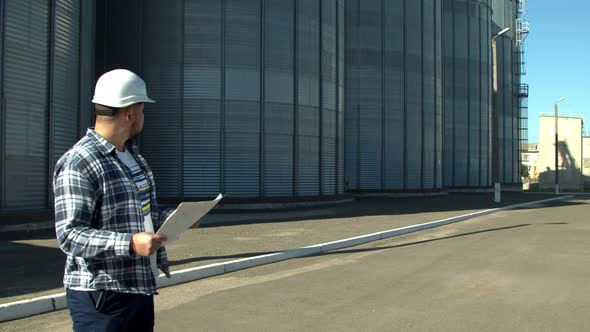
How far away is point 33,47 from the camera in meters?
15.6

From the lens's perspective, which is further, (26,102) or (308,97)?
(308,97)

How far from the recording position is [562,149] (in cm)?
6600

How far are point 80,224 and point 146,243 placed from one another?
1.11ft

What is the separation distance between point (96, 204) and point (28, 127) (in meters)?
14.5

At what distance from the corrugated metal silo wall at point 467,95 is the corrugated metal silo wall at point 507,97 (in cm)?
661

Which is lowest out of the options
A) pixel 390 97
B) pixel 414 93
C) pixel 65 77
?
pixel 65 77

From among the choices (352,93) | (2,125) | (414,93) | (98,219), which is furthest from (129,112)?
(414,93)

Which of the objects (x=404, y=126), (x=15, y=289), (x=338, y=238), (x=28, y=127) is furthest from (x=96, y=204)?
(x=404, y=126)

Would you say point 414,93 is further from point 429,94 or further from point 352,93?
point 352,93

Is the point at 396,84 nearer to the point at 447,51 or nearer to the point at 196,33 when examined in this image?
the point at 447,51

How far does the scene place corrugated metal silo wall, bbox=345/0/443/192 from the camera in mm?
36781

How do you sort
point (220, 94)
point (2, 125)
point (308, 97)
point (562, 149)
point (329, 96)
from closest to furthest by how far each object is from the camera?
point (2, 125)
point (220, 94)
point (308, 97)
point (329, 96)
point (562, 149)

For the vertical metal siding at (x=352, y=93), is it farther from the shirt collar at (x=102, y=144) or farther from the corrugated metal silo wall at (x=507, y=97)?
the shirt collar at (x=102, y=144)

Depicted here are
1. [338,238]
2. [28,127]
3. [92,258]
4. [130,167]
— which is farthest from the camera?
[28,127]
